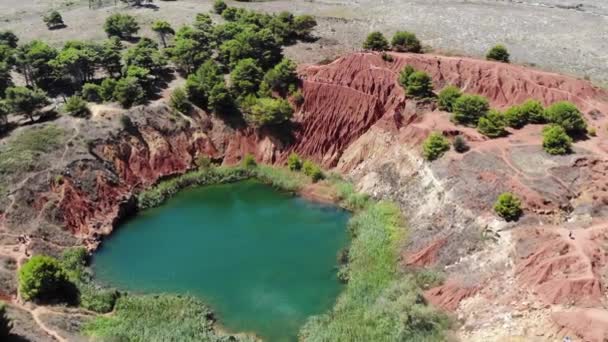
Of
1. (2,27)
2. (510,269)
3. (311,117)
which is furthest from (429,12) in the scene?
(2,27)

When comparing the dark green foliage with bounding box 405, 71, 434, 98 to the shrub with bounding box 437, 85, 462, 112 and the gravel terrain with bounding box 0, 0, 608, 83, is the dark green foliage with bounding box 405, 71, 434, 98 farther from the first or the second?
the gravel terrain with bounding box 0, 0, 608, 83

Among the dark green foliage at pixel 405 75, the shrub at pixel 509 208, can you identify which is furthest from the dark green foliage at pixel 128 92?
the shrub at pixel 509 208

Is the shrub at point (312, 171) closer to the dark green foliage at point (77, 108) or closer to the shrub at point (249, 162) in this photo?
the shrub at point (249, 162)

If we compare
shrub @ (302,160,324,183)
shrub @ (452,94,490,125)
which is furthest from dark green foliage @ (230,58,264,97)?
shrub @ (452,94,490,125)

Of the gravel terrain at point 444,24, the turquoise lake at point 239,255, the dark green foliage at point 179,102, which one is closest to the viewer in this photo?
the turquoise lake at point 239,255

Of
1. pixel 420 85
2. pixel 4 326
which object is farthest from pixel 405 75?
pixel 4 326

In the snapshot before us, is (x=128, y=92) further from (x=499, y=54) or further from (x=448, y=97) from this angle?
(x=499, y=54)
